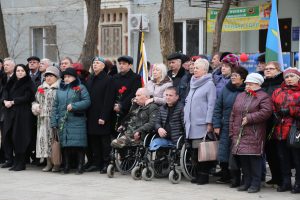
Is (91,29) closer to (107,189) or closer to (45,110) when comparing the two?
(45,110)

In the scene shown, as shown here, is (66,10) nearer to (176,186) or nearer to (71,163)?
(71,163)

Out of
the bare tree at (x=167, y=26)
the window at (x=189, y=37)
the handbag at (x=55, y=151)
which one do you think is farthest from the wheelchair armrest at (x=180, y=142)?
the window at (x=189, y=37)

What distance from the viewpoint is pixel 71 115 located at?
10945 millimetres

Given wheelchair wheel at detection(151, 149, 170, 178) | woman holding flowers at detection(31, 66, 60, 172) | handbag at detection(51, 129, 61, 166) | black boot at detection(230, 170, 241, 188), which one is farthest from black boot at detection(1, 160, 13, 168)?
black boot at detection(230, 170, 241, 188)

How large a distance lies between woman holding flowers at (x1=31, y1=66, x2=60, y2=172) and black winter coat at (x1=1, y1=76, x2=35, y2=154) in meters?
0.26

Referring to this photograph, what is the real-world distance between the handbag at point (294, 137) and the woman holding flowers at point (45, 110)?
14.2 ft

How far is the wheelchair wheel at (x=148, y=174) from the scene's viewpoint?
10094 millimetres

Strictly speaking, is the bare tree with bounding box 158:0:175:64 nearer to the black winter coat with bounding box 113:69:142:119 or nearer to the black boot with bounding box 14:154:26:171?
the black winter coat with bounding box 113:69:142:119

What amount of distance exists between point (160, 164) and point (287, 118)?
94.1 inches

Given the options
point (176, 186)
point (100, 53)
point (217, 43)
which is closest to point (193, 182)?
point (176, 186)

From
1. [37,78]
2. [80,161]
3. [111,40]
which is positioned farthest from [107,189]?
[111,40]

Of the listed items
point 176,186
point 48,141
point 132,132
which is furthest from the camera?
point 48,141

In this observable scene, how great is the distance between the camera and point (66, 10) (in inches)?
1026

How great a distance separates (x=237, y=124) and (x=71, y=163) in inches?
147
